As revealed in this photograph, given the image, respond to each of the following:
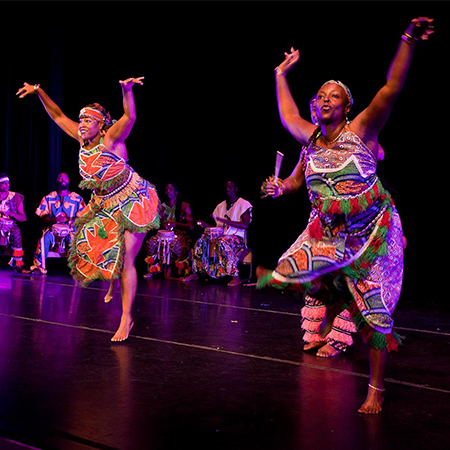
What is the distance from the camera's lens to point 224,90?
802cm

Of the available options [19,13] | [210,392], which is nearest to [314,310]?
[210,392]

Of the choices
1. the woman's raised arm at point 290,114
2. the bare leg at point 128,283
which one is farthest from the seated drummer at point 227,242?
the woman's raised arm at point 290,114

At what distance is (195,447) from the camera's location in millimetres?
1947

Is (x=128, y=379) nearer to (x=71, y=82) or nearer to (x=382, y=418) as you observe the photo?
(x=382, y=418)

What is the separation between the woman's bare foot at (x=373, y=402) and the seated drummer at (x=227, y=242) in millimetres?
4878

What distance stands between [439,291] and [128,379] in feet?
16.9

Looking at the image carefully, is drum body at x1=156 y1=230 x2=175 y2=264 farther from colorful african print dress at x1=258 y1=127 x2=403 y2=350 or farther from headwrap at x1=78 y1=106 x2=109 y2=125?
colorful african print dress at x1=258 y1=127 x2=403 y2=350

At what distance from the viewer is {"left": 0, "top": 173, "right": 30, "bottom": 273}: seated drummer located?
7.73 metres

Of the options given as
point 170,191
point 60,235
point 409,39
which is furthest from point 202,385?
point 60,235

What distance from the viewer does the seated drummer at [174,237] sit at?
7754mm

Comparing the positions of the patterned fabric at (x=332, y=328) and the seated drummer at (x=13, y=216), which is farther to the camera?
the seated drummer at (x=13, y=216)

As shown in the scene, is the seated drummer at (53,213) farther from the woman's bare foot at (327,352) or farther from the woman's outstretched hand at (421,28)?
the woman's outstretched hand at (421,28)

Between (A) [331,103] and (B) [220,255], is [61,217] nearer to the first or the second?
(B) [220,255]

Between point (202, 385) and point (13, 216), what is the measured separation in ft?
19.6
